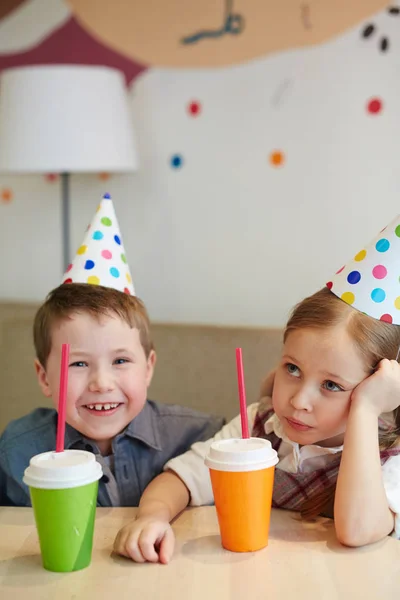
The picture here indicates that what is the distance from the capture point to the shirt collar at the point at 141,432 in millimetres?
1409

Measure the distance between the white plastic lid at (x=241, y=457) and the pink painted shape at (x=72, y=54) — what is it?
5.54 feet

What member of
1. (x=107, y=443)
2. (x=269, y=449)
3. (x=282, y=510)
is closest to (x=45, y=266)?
(x=107, y=443)

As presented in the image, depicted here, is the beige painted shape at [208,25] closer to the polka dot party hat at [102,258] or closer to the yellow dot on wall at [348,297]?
the polka dot party hat at [102,258]

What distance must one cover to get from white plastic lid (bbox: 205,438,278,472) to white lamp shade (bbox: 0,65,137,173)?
1.32 meters

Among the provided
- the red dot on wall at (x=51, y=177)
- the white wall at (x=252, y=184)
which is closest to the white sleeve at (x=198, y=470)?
the white wall at (x=252, y=184)

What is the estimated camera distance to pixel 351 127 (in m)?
2.20

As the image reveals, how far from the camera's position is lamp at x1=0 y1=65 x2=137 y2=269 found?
2.12m

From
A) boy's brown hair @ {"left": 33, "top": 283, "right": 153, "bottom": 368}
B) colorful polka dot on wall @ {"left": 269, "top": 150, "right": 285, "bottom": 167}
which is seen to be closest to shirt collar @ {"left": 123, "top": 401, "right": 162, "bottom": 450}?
boy's brown hair @ {"left": 33, "top": 283, "right": 153, "bottom": 368}

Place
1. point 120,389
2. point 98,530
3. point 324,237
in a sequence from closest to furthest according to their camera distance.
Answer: point 98,530 → point 120,389 → point 324,237

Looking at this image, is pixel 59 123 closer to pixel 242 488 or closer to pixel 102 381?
pixel 102 381

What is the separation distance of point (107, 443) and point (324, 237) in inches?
43.0

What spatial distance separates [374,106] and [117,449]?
130cm

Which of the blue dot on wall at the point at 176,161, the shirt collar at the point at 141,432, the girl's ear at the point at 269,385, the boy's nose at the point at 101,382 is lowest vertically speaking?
the shirt collar at the point at 141,432

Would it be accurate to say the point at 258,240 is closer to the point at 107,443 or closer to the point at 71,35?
the point at 71,35
